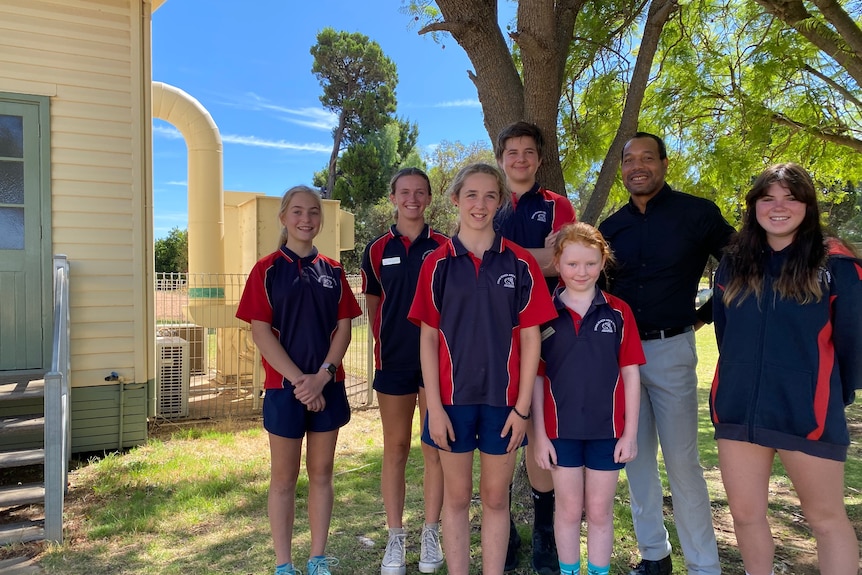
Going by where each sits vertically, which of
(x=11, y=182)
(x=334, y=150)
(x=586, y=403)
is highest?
(x=334, y=150)

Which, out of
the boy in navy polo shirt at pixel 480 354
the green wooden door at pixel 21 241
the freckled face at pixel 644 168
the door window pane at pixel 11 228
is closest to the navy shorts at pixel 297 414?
the boy in navy polo shirt at pixel 480 354

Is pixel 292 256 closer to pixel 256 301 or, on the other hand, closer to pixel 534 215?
pixel 256 301

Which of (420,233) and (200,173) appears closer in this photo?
(420,233)

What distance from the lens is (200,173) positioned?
372 inches

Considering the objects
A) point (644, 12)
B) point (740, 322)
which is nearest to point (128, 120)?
point (644, 12)

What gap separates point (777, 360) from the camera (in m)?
2.31

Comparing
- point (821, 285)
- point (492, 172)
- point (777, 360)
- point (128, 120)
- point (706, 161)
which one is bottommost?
point (777, 360)

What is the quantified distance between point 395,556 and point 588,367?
158 cm

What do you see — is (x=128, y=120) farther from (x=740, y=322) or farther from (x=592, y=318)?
(x=740, y=322)

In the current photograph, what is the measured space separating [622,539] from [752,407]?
169 centimetres

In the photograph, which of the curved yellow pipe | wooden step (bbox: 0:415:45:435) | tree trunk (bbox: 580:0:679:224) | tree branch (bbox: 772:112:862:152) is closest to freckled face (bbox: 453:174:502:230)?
tree trunk (bbox: 580:0:679:224)

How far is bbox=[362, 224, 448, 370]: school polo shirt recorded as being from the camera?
3.05m

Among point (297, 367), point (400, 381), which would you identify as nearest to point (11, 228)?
point (297, 367)

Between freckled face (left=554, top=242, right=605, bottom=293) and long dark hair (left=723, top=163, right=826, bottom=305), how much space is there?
0.58m
